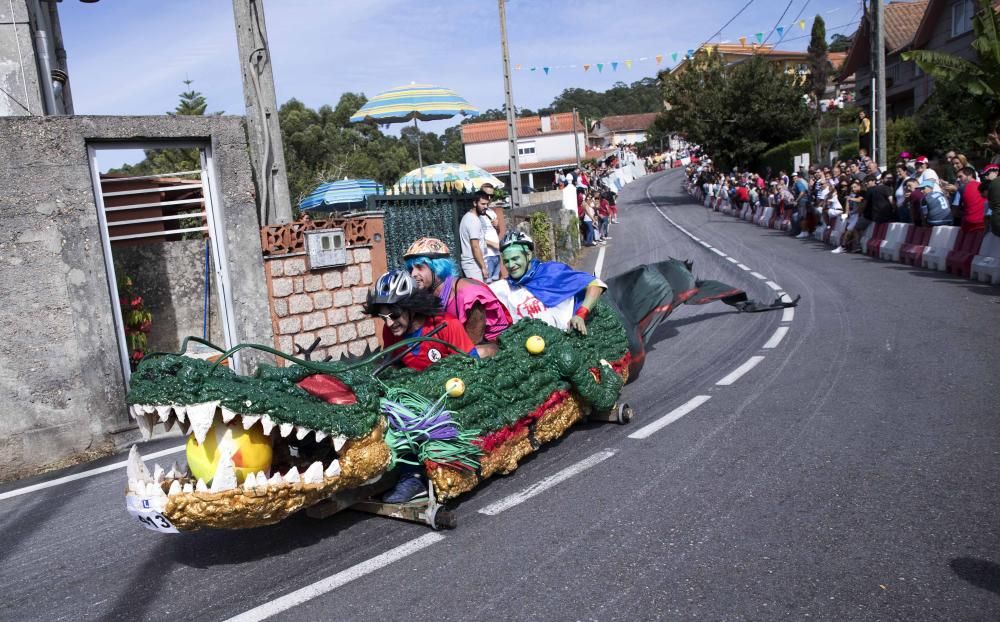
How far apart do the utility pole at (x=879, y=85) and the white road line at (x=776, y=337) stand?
12.9 m

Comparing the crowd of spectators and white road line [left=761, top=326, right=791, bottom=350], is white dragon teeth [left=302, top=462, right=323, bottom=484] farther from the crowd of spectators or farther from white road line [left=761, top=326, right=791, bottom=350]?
the crowd of spectators

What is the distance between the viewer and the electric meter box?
949 cm

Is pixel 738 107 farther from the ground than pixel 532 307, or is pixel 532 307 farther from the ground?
pixel 738 107

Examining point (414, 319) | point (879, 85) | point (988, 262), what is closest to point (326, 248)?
point (414, 319)

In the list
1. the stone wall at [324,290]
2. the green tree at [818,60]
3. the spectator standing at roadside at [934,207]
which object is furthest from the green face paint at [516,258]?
the green tree at [818,60]

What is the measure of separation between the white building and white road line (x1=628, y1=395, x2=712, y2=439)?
63377 mm

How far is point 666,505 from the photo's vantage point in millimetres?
4527

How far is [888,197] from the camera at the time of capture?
1667 cm

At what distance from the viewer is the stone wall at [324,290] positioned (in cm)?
921

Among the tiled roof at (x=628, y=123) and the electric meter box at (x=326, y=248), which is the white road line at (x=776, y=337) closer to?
the electric meter box at (x=326, y=248)

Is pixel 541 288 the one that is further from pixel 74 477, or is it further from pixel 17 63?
pixel 17 63

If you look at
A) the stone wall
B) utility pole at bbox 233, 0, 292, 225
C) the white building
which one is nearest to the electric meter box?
the stone wall

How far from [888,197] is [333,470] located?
1609 centimetres

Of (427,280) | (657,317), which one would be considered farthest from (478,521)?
(657,317)
